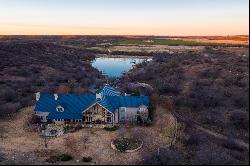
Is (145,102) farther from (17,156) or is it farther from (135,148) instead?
(17,156)

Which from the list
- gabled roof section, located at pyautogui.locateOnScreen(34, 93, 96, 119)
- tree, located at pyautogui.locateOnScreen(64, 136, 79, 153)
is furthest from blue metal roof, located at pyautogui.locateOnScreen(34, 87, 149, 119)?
tree, located at pyautogui.locateOnScreen(64, 136, 79, 153)

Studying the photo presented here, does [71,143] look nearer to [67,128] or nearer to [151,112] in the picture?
[67,128]

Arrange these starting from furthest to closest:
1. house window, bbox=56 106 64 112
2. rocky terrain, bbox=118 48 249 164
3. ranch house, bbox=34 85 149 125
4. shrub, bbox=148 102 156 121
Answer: shrub, bbox=148 102 156 121 → house window, bbox=56 106 64 112 → ranch house, bbox=34 85 149 125 → rocky terrain, bbox=118 48 249 164

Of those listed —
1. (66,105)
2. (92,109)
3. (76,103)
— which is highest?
(76,103)

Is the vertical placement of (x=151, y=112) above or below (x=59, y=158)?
Result: above

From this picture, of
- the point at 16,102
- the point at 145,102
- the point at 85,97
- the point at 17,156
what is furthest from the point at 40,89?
the point at 17,156

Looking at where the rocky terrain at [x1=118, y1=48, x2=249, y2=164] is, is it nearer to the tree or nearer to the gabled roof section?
the tree

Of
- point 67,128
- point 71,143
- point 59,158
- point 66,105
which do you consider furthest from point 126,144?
point 66,105
